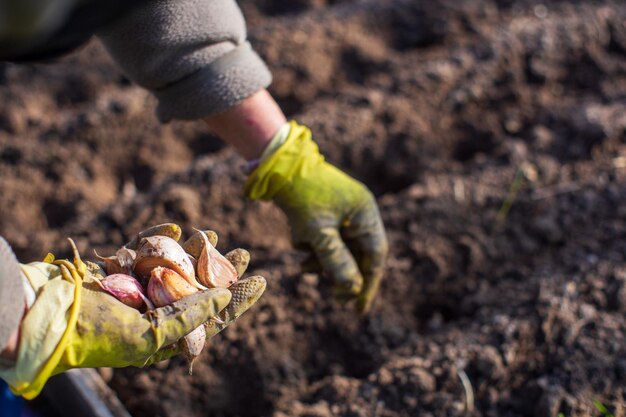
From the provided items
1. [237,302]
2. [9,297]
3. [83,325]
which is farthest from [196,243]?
[9,297]

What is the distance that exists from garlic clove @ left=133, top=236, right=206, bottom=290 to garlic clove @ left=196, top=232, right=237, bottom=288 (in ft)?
0.06

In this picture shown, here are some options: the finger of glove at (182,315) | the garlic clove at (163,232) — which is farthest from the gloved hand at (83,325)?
the garlic clove at (163,232)

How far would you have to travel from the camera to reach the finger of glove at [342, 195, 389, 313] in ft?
6.45

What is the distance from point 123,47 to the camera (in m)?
1.73

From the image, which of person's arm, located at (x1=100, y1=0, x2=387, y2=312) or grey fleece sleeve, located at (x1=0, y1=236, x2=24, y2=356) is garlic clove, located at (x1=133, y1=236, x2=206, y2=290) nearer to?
grey fleece sleeve, located at (x1=0, y1=236, x2=24, y2=356)

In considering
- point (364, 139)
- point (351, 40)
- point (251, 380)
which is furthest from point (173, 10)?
point (351, 40)

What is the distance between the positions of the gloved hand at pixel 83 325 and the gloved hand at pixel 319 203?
1.83 ft

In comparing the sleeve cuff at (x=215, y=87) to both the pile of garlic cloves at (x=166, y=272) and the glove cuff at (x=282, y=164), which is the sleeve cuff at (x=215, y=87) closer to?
the glove cuff at (x=282, y=164)

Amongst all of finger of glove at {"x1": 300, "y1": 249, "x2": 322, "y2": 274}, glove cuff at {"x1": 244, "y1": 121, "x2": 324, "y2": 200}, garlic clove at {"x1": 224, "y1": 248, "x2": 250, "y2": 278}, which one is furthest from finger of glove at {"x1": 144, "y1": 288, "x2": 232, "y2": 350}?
finger of glove at {"x1": 300, "y1": 249, "x2": 322, "y2": 274}

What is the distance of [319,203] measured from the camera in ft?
6.26

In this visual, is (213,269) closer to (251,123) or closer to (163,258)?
(163,258)

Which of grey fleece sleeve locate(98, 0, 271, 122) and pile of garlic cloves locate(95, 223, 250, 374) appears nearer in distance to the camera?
pile of garlic cloves locate(95, 223, 250, 374)

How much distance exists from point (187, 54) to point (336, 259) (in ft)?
2.17

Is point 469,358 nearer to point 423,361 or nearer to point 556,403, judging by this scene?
point 423,361
